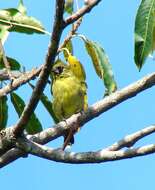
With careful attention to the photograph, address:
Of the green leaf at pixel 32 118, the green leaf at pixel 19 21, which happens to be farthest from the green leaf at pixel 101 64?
the green leaf at pixel 32 118

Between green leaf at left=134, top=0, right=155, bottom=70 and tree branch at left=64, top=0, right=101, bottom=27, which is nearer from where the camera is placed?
tree branch at left=64, top=0, right=101, bottom=27

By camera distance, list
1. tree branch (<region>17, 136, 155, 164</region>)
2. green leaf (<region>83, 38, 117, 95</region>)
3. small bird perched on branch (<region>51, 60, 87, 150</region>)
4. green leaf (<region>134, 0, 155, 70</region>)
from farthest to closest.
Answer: small bird perched on branch (<region>51, 60, 87, 150</region>)
green leaf (<region>83, 38, 117, 95</region>)
green leaf (<region>134, 0, 155, 70</region>)
tree branch (<region>17, 136, 155, 164</region>)

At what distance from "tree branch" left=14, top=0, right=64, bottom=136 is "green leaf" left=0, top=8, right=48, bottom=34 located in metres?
0.69

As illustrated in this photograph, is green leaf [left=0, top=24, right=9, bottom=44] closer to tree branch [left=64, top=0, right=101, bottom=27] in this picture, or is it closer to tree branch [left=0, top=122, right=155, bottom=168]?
tree branch [left=0, top=122, right=155, bottom=168]

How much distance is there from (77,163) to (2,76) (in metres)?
0.97

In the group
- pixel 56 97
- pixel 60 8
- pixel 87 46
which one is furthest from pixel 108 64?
pixel 56 97

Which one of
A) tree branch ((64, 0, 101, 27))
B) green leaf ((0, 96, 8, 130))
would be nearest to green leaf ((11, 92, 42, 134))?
green leaf ((0, 96, 8, 130))

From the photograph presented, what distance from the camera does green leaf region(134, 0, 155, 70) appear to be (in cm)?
257

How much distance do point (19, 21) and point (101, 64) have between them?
1.91 feet

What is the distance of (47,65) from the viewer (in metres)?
2.41

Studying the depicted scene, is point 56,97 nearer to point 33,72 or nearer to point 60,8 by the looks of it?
point 33,72

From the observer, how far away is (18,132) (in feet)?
9.20

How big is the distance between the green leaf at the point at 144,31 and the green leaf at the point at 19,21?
73 centimetres

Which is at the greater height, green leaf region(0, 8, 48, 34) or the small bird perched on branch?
green leaf region(0, 8, 48, 34)
